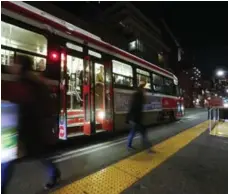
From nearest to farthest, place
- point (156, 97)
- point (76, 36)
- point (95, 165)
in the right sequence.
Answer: point (95, 165), point (76, 36), point (156, 97)

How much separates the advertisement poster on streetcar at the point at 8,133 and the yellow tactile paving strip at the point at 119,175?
3.44 feet

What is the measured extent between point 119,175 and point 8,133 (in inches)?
85.1

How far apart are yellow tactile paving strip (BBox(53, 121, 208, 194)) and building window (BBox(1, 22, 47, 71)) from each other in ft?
9.85

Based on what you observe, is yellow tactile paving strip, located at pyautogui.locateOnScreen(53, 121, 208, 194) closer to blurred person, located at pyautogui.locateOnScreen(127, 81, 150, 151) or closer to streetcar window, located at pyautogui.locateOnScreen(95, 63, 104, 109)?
blurred person, located at pyautogui.locateOnScreen(127, 81, 150, 151)

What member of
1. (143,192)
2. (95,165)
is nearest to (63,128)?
(95,165)

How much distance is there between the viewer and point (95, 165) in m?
5.89

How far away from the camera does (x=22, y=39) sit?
616 centimetres

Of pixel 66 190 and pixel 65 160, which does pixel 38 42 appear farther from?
pixel 66 190

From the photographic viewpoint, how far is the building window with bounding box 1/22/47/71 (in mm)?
5750

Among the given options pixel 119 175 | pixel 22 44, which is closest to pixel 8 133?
pixel 119 175

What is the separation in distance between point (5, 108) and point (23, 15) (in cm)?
242

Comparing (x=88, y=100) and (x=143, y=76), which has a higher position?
(x=143, y=76)

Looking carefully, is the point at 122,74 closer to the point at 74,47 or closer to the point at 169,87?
the point at 74,47

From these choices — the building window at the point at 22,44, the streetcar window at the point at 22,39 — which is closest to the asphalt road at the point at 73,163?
the building window at the point at 22,44
